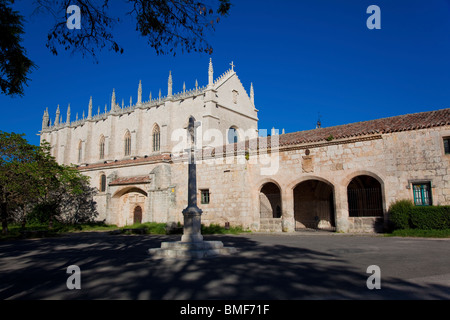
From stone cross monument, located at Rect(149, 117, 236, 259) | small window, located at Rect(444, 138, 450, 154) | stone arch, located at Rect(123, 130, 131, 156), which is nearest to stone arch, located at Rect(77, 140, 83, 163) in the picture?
stone arch, located at Rect(123, 130, 131, 156)

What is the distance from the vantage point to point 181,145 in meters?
32.8

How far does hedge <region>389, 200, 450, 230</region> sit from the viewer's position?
13688 millimetres

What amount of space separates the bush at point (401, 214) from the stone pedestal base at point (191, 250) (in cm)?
892

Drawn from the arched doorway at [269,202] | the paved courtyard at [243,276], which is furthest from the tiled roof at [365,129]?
the paved courtyard at [243,276]

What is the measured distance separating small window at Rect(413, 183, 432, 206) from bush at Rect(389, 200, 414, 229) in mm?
523

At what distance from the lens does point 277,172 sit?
19156mm

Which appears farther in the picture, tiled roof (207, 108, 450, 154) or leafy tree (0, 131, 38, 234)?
leafy tree (0, 131, 38, 234)

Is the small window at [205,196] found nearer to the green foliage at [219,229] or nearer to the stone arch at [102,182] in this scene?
the green foliage at [219,229]

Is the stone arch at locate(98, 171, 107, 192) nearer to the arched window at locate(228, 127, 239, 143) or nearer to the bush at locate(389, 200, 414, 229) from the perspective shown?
the arched window at locate(228, 127, 239, 143)

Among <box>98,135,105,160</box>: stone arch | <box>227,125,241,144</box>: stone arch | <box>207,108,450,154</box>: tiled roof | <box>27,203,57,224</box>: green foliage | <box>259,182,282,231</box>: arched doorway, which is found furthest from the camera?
<box>98,135,105,160</box>: stone arch

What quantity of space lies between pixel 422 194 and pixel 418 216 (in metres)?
1.41

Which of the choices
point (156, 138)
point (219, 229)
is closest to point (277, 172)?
point (219, 229)

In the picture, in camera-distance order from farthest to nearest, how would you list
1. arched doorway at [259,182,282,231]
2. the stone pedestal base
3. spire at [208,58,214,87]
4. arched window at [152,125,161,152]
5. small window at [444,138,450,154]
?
arched window at [152,125,161,152] → spire at [208,58,214,87] → arched doorway at [259,182,282,231] → small window at [444,138,450,154] → the stone pedestal base
